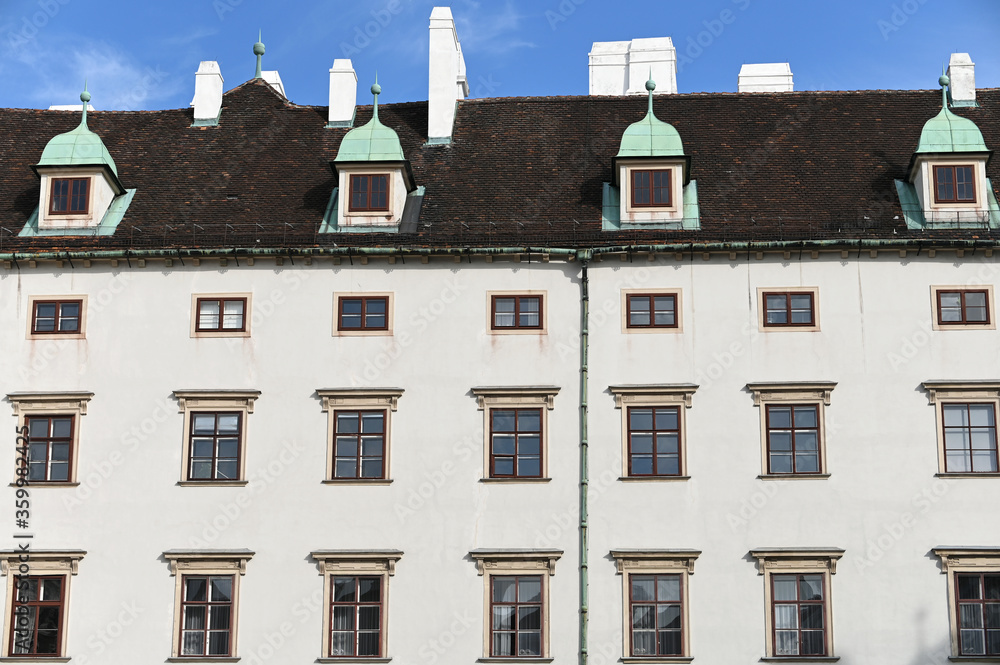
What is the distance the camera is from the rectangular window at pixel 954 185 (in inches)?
1192

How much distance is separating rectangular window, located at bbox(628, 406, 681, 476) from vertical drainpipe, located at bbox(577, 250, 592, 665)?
0.90 metres

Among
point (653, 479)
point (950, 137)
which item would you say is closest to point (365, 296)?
point (653, 479)

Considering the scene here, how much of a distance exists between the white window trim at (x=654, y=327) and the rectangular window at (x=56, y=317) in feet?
35.6

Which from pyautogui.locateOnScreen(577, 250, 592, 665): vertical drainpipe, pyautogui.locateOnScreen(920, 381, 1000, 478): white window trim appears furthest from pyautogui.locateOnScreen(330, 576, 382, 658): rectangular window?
pyautogui.locateOnScreen(920, 381, 1000, 478): white window trim

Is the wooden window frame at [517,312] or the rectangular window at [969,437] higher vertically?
the wooden window frame at [517,312]

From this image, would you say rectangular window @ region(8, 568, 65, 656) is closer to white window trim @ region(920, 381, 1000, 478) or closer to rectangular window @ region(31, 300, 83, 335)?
rectangular window @ region(31, 300, 83, 335)

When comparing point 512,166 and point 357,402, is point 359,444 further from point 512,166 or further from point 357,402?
point 512,166

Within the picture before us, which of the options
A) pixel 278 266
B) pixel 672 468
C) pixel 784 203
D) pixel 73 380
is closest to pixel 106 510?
pixel 73 380

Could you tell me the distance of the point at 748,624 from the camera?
27.6 meters

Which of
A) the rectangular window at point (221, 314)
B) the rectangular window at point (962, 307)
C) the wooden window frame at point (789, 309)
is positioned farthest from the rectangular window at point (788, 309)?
the rectangular window at point (221, 314)

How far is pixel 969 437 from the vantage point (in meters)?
Answer: 28.4

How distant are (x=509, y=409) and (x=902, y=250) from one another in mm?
8353

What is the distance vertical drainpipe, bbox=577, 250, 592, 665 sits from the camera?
27.7 meters

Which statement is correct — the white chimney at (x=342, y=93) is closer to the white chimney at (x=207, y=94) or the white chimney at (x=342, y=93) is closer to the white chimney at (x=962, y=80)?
the white chimney at (x=207, y=94)
